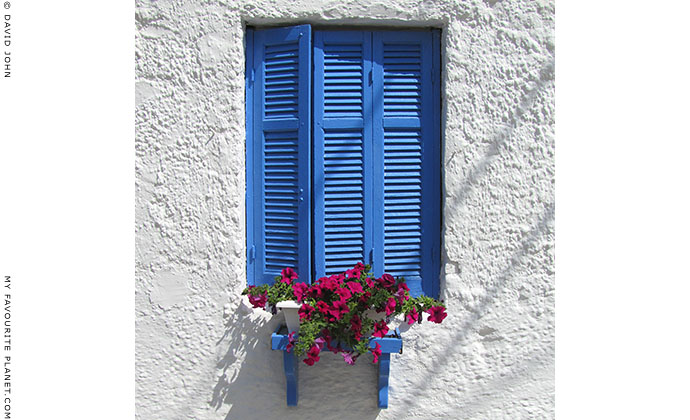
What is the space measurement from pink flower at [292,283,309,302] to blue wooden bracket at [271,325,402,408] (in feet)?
0.76

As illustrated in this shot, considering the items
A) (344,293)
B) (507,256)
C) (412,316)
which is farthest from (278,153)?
(507,256)

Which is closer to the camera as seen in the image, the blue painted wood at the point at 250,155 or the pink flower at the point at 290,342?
the pink flower at the point at 290,342

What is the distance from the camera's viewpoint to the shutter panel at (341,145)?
3.01 metres

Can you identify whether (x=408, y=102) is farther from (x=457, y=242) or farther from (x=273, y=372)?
(x=273, y=372)

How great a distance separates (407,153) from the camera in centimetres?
303

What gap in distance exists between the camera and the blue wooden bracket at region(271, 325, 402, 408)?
9.02ft

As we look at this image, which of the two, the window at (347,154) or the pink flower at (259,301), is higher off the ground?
the window at (347,154)

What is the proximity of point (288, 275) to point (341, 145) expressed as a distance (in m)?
0.85

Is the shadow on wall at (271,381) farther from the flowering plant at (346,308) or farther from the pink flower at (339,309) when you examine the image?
the pink flower at (339,309)

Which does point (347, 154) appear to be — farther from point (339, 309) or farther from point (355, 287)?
point (339, 309)

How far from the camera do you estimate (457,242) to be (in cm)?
297

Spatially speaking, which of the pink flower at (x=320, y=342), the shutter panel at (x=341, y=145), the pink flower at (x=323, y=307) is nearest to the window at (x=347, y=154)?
the shutter panel at (x=341, y=145)

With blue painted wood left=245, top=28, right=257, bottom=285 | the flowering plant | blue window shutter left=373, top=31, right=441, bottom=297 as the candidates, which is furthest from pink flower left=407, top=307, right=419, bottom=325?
blue painted wood left=245, top=28, right=257, bottom=285

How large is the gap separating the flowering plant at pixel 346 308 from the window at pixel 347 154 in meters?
0.20
